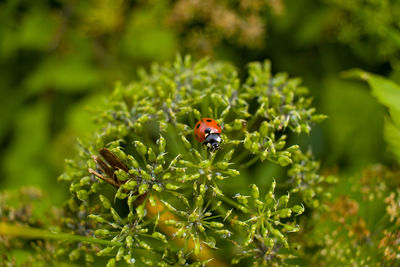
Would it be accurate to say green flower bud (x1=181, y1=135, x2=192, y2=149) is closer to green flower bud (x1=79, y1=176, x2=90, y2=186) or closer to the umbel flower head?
the umbel flower head

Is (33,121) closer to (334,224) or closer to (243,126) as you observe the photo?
(243,126)

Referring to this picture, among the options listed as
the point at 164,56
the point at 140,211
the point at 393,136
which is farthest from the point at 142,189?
the point at 164,56

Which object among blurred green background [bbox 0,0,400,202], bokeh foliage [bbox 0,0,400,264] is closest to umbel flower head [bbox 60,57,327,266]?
bokeh foliage [bbox 0,0,400,264]

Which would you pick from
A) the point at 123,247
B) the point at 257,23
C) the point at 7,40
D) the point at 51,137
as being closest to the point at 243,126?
the point at 123,247

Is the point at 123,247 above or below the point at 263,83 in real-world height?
below

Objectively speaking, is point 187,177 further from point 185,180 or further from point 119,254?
point 119,254

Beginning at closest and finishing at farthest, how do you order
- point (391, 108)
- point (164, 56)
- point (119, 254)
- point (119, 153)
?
point (119, 254), point (119, 153), point (391, 108), point (164, 56)
